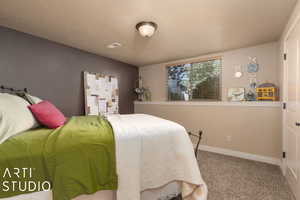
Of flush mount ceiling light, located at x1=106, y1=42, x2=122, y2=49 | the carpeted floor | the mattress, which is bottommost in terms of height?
the carpeted floor

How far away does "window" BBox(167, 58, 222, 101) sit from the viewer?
3.35 meters

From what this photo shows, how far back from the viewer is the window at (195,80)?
3.35m

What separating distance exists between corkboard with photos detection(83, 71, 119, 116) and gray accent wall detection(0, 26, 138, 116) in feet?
0.42

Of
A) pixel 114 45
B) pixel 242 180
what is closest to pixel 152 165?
pixel 242 180

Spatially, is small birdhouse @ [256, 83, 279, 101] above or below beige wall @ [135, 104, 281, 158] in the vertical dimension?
above

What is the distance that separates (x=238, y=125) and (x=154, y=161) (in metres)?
2.41

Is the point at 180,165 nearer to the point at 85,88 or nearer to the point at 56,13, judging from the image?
the point at 56,13

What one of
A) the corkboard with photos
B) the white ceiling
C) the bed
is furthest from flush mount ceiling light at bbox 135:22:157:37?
the corkboard with photos

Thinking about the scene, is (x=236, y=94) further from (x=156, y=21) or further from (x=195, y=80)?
(x=156, y=21)

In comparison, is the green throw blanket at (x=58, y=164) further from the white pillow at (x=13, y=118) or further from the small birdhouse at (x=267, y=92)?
the small birdhouse at (x=267, y=92)

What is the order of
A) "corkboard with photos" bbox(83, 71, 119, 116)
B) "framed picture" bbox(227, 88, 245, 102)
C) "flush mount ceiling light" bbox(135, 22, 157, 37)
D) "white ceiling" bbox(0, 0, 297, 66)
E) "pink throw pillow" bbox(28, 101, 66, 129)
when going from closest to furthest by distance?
"pink throw pillow" bbox(28, 101, 66, 129)
"white ceiling" bbox(0, 0, 297, 66)
"flush mount ceiling light" bbox(135, 22, 157, 37)
"framed picture" bbox(227, 88, 245, 102)
"corkboard with photos" bbox(83, 71, 119, 116)

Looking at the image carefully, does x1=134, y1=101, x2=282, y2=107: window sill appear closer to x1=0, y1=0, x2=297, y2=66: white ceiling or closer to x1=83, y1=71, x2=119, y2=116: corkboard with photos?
x1=83, y1=71, x2=119, y2=116: corkboard with photos

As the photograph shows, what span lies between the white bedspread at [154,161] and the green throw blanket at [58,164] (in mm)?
90

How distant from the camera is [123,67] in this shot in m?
4.13
